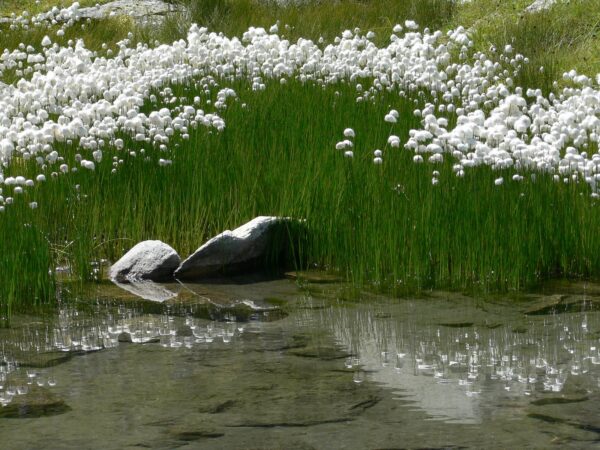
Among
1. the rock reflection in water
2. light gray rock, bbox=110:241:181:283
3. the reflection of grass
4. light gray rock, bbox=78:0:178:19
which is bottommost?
the rock reflection in water

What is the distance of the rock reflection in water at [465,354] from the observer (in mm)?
4273

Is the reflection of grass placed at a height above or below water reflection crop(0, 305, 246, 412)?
above

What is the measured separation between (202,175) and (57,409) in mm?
4235

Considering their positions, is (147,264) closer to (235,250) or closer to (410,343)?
(235,250)

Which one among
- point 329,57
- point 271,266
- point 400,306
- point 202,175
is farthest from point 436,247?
point 329,57

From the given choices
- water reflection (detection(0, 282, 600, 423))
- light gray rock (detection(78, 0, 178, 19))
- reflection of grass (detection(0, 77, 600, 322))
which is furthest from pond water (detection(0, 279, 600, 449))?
light gray rock (detection(78, 0, 178, 19))

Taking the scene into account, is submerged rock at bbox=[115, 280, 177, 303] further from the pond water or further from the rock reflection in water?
the rock reflection in water

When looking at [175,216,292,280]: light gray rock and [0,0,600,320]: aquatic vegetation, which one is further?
[175,216,292,280]: light gray rock

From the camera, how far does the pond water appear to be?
383cm

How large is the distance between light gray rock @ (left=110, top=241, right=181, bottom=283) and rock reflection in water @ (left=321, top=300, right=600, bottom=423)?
1670 millimetres

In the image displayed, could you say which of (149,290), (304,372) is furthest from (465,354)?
(149,290)

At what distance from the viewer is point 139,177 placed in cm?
820

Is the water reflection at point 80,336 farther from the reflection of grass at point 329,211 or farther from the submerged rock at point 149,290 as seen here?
the reflection of grass at point 329,211

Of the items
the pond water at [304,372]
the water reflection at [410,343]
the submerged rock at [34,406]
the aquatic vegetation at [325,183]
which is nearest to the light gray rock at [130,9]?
the aquatic vegetation at [325,183]
